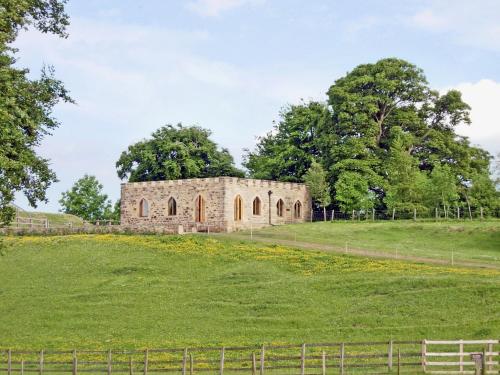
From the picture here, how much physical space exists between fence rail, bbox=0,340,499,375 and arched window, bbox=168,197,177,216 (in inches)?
1429

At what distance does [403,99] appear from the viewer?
86.9 m

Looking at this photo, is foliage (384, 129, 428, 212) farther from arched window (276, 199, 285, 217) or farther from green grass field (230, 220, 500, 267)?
arched window (276, 199, 285, 217)

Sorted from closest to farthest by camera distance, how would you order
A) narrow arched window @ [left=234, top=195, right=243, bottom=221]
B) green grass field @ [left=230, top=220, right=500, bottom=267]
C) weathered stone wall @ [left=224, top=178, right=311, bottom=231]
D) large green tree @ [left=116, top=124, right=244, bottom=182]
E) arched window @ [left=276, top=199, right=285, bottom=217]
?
green grass field @ [left=230, top=220, right=500, bottom=267] → weathered stone wall @ [left=224, top=178, right=311, bottom=231] → narrow arched window @ [left=234, top=195, right=243, bottom=221] → arched window @ [left=276, top=199, right=285, bottom=217] → large green tree @ [left=116, top=124, right=244, bottom=182]

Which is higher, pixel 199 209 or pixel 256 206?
pixel 256 206

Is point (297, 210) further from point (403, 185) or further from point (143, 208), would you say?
point (143, 208)

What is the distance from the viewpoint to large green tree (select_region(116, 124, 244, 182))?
95.4m

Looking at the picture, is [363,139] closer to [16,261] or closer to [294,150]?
[294,150]

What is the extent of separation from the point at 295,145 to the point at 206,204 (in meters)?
21.2

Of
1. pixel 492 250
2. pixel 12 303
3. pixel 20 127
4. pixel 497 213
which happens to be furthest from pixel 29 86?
pixel 497 213

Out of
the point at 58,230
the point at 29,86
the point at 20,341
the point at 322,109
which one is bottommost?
the point at 20,341

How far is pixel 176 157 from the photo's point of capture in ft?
317

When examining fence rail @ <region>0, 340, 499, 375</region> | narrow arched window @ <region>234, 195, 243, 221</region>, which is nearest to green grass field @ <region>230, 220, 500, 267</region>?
narrow arched window @ <region>234, 195, 243, 221</region>

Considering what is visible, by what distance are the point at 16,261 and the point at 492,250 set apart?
33.5 metres

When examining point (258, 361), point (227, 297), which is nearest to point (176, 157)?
point (227, 297)
